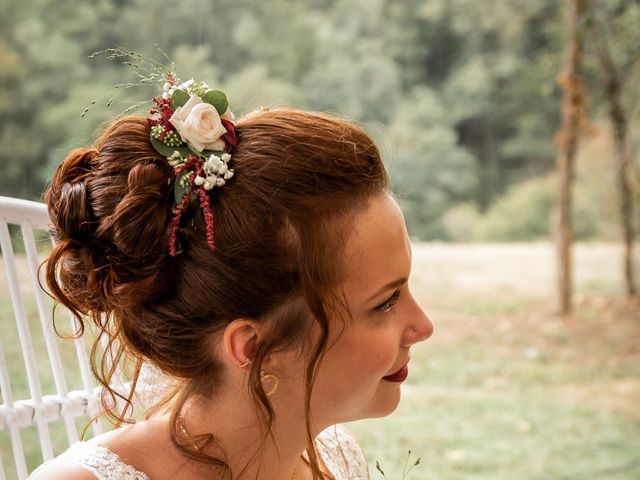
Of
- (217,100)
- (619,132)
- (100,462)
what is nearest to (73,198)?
(217,100)

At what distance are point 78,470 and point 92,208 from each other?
0.31m

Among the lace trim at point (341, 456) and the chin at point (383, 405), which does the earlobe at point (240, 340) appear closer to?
the chin at point (383, 405)

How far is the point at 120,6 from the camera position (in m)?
3.29

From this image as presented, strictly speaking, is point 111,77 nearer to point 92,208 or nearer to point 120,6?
point 120,6

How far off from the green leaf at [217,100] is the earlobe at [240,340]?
26 cm

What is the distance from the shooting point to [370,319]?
99cm

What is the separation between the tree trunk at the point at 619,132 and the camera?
12.0ft

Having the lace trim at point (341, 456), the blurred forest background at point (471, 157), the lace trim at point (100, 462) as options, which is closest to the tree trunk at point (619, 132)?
the blurred forest background at point (471, 157)

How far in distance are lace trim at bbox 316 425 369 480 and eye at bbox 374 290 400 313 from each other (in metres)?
0.41

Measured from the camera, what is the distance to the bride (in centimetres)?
93

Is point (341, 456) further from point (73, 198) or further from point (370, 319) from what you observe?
point (73, 198)

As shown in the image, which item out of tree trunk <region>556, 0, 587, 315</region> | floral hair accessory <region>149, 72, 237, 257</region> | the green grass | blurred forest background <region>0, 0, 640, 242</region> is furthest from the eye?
tree trunk <region>556, 0, 587, 315</region>

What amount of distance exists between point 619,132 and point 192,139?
3.14 metres

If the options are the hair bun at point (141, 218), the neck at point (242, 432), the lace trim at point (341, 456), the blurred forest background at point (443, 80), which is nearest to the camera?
the hair bun at point (141, 218)
